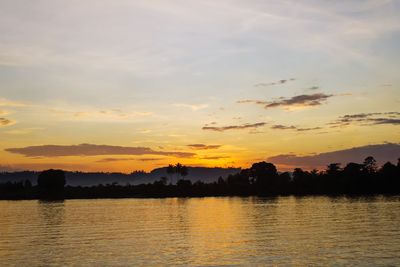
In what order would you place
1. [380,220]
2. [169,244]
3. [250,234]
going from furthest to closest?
[380,220], [250,234], [169,244]

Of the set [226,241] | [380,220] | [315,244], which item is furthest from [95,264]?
[380,220]

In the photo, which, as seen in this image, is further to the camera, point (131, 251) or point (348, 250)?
point (131, 251)

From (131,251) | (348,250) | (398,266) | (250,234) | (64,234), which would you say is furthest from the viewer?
(64,234)

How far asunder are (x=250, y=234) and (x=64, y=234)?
109 feet

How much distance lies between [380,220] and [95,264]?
63.8 meters

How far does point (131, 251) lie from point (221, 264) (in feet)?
51.7

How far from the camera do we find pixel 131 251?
63188mm

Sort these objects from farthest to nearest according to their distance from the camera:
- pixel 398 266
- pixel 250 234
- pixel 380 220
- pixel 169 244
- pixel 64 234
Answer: pixel 380 220 → pixel 64 234 → pixel 250 234 → pixel 169 244 → pixel 398 266

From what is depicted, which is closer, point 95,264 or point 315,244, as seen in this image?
point 95,264

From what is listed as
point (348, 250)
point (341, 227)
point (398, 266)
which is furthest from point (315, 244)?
point (341, 227)

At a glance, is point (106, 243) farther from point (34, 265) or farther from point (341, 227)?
point (341, 227)

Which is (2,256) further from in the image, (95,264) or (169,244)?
(169,244)

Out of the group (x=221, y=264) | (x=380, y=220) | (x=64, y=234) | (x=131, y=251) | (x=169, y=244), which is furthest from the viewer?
(x=380, y=220)

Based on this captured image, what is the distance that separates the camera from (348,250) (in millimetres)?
59281
